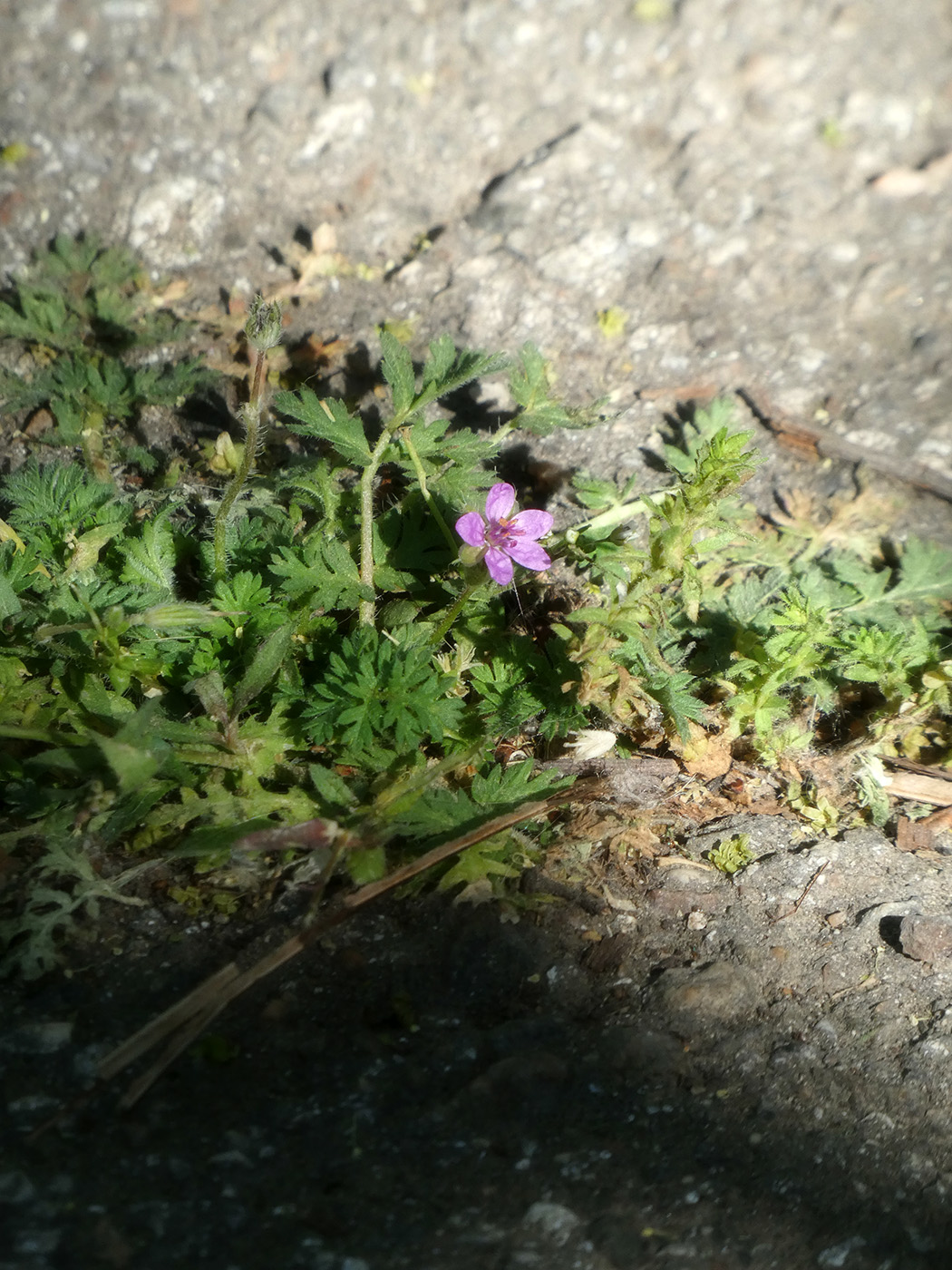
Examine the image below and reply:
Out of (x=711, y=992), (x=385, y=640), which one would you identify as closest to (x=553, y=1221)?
(x=711, y=992)

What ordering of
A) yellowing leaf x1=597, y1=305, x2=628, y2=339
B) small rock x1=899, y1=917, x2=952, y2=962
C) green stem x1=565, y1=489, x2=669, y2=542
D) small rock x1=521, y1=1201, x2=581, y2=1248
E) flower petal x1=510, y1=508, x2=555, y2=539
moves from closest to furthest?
small rock x1=521, y1=1201, x2=581, y2=1248, small rock x1=899, y1=917, x2=952, y2=962, flower petal x1=510, y1=508, x2=555, y2=539, green stem x1=565, y1=489, x2=669, y2=542, yellowing leaf x1=597, y1=305, x2=628, y2=339

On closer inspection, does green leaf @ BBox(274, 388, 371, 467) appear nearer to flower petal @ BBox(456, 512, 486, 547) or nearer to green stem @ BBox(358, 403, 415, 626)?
green stem @ BBox(358, 403, 415, 626)

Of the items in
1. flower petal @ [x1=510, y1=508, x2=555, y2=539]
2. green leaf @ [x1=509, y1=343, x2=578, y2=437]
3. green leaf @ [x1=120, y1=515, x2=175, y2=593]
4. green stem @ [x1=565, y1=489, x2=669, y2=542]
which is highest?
green leaf @ [x1=120, y1=515, x2=175, y2=593]

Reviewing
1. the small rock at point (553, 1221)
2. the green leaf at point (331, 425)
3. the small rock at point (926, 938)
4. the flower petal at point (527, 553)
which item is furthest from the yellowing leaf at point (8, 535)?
the small rock at point (926, 938)

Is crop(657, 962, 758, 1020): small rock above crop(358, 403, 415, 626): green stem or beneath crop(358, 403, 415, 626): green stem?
beneath

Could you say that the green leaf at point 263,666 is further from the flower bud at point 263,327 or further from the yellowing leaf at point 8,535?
the yellowing leaf at point 8,535

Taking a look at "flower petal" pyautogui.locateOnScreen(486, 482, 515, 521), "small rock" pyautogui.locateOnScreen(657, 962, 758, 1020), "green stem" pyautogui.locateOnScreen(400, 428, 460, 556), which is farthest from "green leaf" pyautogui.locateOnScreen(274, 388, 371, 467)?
"small rock" pyautogui.locateOnScreen(657, 962, 758, 1020)
